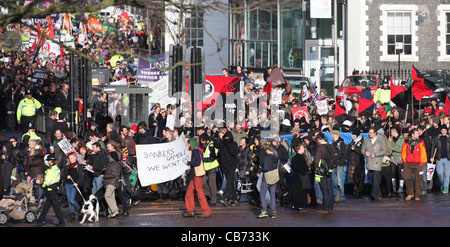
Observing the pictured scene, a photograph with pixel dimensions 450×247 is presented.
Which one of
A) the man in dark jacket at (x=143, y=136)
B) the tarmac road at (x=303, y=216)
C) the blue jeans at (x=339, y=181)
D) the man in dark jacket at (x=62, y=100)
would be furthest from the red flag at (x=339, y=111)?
the man in dark jacket at (x=62, y=100)

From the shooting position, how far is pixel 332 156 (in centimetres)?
2052

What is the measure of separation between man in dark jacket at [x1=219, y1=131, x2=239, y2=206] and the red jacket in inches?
163

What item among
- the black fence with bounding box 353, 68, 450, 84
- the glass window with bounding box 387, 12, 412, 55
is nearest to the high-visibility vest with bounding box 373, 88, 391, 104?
the black fence with bounding box 353, 68, 450, 84

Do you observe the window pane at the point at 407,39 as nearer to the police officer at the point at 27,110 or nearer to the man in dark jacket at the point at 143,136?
the police officer at the point at 27,110

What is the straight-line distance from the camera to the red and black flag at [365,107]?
25547 mm

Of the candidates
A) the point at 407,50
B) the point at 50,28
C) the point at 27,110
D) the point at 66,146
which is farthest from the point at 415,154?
the point at 50,28

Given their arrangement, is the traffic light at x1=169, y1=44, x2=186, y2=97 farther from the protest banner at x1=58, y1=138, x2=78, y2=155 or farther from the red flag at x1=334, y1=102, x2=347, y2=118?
the red flag at x1=334, y1=102, x2=347, y2=118

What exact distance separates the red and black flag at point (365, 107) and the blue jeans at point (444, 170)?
323cm

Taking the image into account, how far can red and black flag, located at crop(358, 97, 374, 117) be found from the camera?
25.5 metres

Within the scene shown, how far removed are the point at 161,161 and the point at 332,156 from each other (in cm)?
389

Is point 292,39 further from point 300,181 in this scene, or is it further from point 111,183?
point 111,183

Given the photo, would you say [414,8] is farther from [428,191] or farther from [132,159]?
[132,159]

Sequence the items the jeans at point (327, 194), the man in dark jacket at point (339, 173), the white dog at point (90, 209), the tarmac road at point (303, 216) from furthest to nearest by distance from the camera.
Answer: the man in dark jacket at point (339, 173) < the jeans at point (327, 194) < the white dog at point (90, 209) < the tarmac road at point (303, 216)

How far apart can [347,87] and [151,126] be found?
11.1 m
